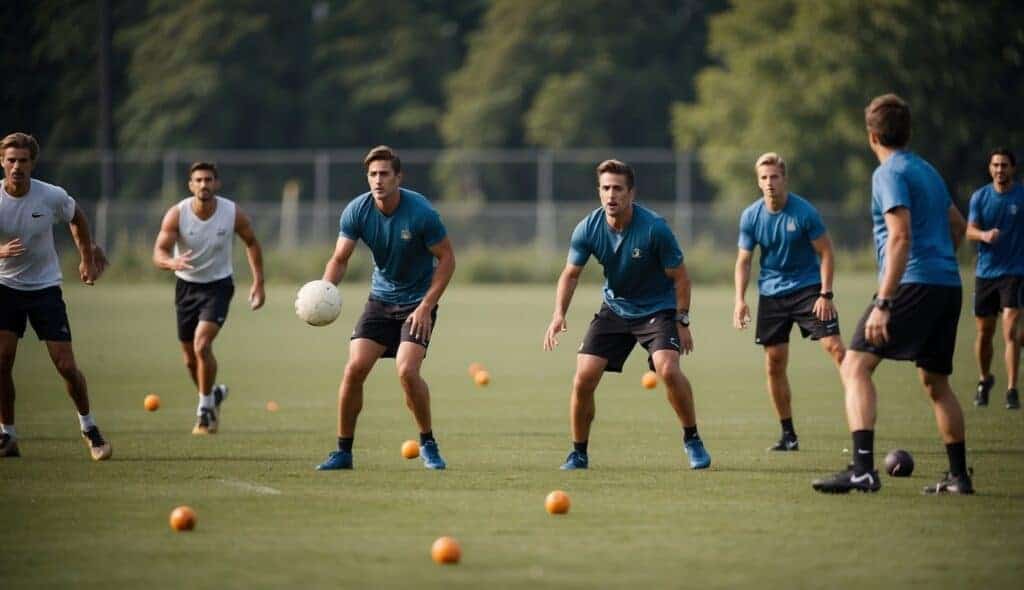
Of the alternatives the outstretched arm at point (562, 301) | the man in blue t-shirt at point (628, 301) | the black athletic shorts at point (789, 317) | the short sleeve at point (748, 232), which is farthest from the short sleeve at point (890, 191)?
the short sleeve at point (748, 232)

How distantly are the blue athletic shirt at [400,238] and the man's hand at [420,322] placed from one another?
1.07 feet

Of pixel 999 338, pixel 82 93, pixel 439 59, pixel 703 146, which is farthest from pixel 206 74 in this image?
pixel 999 338

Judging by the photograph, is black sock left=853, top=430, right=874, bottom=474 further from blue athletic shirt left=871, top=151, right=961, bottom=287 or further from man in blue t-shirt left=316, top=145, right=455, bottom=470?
man in blue t-shirt left=316, top=145, right=455, bottom=470

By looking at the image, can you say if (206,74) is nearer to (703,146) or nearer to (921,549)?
(703,146)

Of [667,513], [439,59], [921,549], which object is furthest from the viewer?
[439,59]

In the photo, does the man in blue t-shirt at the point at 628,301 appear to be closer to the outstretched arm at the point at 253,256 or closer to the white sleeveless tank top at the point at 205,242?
the outstretched arm at the point at 253,256

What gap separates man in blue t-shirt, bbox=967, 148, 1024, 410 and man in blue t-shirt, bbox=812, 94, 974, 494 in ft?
21.1

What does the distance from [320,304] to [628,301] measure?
2193 mm

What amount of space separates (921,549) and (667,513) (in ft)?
5.32

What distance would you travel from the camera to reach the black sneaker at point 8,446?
455 inches

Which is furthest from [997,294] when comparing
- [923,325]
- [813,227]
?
[923,325]

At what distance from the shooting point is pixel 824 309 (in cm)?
1189

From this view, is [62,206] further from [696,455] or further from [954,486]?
[954,486]

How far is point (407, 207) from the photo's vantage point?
1089 centimetres
